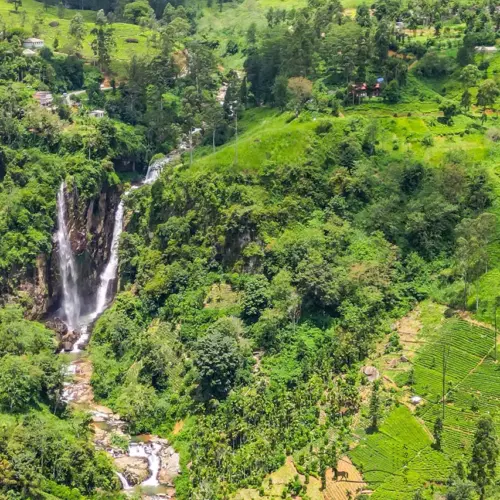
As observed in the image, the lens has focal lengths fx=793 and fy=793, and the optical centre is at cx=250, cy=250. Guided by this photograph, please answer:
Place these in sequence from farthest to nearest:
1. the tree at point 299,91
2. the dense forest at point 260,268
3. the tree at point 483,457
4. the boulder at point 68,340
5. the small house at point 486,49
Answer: the small house at point 486,49 → the tree at point 299,91 → the boulder at point 68,340 → the dense forest at point 260,268 → the tree at point 483,457

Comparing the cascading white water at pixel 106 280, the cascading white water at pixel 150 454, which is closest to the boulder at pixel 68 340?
the cascading white water at pixel 106 280

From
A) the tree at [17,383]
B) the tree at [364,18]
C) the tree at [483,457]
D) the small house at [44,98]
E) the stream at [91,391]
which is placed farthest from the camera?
the tree at [364,18]

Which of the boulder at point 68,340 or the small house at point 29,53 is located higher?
the small house at point 29,53

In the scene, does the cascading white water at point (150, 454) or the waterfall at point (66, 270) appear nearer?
the cascading white water at point (150, 454)

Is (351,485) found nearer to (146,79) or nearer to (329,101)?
(329,101)

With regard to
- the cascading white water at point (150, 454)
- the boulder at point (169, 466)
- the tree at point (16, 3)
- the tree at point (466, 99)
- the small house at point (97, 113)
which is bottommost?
the cascading white water at point (150, 454)

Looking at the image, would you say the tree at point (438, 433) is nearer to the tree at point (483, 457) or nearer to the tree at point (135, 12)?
the tree at point (483, 457)
